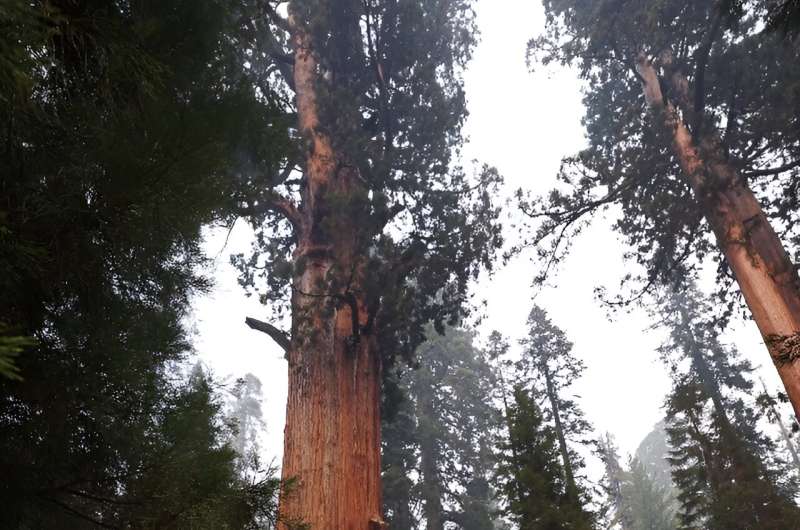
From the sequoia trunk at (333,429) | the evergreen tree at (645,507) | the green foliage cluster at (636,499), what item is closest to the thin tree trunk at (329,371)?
the sequoia trunk at (333,429)

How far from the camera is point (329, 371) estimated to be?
6.24 m

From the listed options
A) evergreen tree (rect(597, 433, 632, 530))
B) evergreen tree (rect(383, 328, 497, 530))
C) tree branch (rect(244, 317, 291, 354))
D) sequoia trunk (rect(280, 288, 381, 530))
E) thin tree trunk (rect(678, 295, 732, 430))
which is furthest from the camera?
evergreen tree (rect(597, 433, 632, 530))

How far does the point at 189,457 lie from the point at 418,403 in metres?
20.5

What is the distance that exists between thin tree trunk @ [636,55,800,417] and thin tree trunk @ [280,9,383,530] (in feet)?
17.8

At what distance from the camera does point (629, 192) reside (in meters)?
9.09

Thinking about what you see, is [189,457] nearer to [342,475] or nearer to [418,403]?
[342,475]

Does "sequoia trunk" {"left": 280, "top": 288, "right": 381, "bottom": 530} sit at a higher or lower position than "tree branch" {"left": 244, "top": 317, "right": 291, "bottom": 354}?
lower

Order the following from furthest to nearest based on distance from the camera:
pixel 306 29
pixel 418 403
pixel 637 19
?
1. pixel 418 403
2. pixel 637 19
3. pixel 306 29

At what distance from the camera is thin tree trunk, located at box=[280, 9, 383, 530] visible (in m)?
5.48

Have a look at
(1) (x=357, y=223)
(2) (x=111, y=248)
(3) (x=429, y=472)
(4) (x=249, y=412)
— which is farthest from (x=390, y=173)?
(4) (x=249, y=412)

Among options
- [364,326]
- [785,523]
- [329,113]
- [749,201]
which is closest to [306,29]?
[329,113]

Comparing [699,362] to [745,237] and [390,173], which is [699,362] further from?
[390,173]

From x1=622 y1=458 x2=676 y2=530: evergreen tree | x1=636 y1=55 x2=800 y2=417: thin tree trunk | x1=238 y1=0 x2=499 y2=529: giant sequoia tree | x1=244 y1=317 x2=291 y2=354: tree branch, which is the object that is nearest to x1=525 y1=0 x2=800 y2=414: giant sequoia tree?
x1=636 y1=55 x2=800 y2=417: thin tree trunk

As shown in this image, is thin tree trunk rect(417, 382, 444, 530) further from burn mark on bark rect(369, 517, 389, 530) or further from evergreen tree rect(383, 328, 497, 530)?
burn mark on bark rect(369, 517, 389, 530)
